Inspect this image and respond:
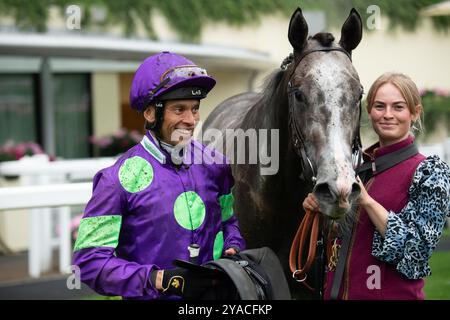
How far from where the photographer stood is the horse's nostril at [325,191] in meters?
2.26

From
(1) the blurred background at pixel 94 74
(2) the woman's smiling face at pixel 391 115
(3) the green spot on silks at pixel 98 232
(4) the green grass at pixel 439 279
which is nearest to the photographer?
(3) the green spot on silks at pixel 98 232

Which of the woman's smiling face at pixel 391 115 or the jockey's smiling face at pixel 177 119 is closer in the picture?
the jockey's smiling face at pixel 177 119

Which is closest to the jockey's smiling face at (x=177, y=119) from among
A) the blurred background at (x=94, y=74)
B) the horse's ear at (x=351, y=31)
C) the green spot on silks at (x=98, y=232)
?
the green spot on silks at (x=98, y=232)

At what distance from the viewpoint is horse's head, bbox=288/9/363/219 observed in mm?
2271

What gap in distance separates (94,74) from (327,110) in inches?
330

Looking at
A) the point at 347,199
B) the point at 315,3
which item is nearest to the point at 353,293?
the point at 347,199

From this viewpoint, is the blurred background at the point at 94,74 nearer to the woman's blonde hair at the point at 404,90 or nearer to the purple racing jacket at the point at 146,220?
the purple racing jacket at the point at 146,220

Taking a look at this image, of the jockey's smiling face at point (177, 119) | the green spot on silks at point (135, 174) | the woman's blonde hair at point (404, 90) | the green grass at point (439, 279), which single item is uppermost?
the woman's blonde hair at point (404, 90)

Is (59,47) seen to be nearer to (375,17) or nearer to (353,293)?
(375,17)

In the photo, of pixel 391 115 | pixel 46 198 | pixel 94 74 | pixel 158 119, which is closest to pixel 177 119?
pixel 158 119

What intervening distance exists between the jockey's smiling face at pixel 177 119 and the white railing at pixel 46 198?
2.41 metres

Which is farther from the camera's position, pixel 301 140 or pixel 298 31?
pixel 298 31

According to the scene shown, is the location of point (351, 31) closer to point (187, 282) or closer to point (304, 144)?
point (304, 144)

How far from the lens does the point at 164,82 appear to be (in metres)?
2.26
